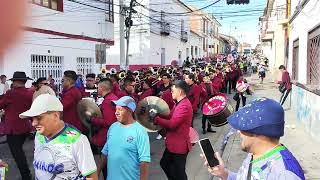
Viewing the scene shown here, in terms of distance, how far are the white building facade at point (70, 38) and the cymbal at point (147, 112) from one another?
28.7 feet

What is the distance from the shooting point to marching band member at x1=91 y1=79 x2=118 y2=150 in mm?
5363

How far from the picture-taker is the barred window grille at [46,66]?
15.3 meters

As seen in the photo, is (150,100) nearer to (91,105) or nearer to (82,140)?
(91,105)

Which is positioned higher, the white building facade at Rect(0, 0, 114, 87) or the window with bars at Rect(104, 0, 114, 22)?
the window with bars at Rect(104, 0, 114, 22)

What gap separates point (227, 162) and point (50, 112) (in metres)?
5.68

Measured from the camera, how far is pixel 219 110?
262 inches

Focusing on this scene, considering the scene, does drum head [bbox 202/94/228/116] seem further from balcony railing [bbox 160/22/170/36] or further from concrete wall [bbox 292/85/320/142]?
balcony railing [bbox 160/22/170/36]

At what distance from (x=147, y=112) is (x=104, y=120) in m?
0.62

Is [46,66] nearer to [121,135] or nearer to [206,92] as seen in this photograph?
[206,92]

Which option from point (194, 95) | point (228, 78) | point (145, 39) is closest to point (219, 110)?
point (194, 95)

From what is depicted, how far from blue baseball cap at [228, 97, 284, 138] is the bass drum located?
4040mm

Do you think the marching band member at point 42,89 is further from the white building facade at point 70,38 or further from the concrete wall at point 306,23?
the concrete wall at point 306,23

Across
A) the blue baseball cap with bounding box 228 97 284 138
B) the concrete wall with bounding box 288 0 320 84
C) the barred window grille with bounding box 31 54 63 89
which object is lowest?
the blue baseball cap with bounding box 228 97 284 138

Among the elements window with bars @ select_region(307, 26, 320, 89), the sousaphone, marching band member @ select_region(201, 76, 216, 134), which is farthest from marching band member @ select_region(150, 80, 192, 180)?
window with bars @ select_region(307, 26, 320, 89)
